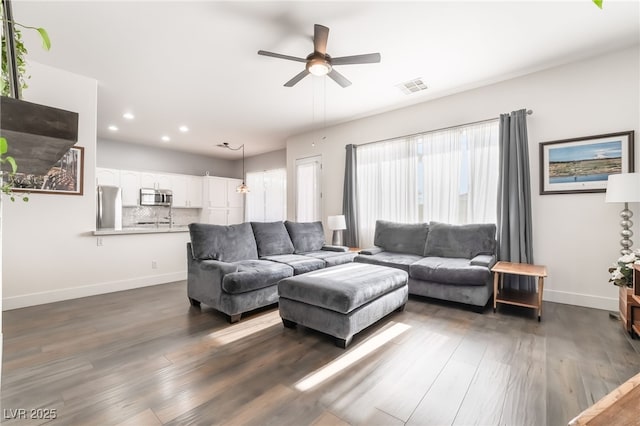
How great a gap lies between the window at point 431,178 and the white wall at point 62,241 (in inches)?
152

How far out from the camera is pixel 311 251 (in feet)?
14.9

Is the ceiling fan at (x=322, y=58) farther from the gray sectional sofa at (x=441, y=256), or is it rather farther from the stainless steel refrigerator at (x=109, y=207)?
the stainless steel refrigerator at (x=109, y=207)

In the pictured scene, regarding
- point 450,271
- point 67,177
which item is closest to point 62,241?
point 67,177

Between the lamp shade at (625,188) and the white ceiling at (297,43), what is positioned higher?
the white ceiling at (297,43)

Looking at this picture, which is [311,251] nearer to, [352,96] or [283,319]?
[283,319]

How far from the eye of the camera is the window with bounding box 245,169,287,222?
749 centimetres

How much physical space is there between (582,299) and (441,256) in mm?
1530

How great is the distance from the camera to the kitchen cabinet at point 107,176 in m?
6.03

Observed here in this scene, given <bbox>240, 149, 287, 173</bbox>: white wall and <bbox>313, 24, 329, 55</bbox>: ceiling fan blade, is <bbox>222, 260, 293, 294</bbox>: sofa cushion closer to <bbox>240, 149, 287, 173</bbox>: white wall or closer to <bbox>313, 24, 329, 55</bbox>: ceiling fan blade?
<bbox>313, 24, 329, 55</bbox>: ceiling fan blade

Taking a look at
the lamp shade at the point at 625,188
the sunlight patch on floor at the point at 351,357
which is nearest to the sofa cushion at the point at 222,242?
the sunlight patch on floor at the point at 351,357

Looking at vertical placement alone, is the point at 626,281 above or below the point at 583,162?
below

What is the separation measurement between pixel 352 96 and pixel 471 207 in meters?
2.36

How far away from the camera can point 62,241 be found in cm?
357

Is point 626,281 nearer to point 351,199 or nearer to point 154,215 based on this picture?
point 351,199
